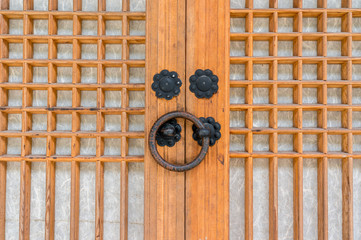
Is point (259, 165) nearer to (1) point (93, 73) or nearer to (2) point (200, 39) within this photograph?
(2) point (200, 39)

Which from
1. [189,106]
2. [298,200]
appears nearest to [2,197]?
[189,106]

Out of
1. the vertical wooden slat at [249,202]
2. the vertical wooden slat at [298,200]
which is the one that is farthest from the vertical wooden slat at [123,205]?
the vertical wooden slat at [298,200]

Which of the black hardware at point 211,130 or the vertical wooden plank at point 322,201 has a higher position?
A: the black hardware at point 211,130

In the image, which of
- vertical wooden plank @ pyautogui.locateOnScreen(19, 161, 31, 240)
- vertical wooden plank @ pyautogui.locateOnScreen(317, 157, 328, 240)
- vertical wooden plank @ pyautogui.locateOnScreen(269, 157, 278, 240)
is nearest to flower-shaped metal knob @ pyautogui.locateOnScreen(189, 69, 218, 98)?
vertical wooden plank @ pyautogui.locateOnScreen(269, 157, 278, 240)

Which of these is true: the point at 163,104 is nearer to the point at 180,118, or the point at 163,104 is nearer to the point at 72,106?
the point at 180,118

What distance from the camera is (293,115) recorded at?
2.07 ft

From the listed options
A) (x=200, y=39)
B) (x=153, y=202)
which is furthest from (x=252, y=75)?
(x=153, y=202)

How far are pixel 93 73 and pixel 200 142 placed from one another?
36cm

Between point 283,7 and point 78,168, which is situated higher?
point 283,7

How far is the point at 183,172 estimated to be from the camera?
601 millimetres

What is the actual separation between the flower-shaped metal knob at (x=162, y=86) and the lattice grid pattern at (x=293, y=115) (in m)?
0.16

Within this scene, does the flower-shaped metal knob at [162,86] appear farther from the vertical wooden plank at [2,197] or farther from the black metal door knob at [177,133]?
the vertical wooden plank at [2,197]

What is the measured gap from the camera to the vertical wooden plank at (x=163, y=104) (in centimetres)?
60

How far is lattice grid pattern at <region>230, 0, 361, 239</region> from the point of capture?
604 mm
